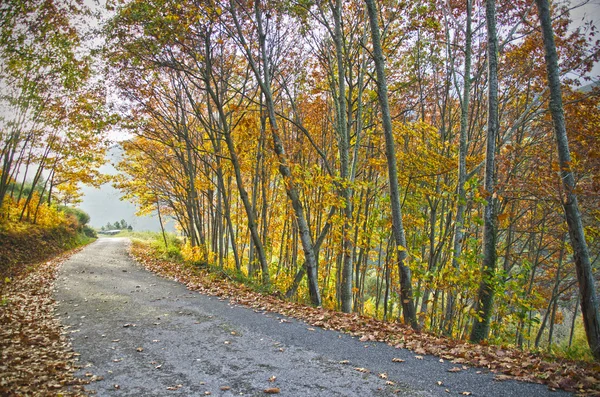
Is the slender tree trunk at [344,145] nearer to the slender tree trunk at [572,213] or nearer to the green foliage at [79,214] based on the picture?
the slender tree trunk at [572,213]

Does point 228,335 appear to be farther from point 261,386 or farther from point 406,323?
point 406,323

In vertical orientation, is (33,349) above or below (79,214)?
below

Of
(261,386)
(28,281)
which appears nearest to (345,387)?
(261,386)

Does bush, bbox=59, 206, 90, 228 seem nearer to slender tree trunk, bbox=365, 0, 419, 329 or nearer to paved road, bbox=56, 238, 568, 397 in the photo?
paved road, bbox=56, 238, 568, 397

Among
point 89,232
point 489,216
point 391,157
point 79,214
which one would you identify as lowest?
point 89,232

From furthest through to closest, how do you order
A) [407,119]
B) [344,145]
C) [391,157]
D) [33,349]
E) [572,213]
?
[407,119] → [344,145] → [391,157] → [572,213] → [33,349]

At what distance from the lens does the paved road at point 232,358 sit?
3.90 metres

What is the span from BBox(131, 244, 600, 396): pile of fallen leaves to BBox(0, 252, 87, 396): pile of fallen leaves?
3.64 meters

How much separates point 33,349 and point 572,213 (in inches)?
335

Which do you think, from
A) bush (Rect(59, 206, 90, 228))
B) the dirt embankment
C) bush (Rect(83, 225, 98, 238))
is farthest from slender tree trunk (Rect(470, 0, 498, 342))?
bush (Rect(83, 225, 98, 238))

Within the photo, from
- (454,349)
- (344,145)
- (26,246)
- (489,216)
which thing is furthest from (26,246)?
(489,216)

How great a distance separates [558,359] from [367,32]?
29.3 feet

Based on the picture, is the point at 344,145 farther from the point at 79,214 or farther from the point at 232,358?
the point at 79,214

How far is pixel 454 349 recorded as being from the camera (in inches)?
199
